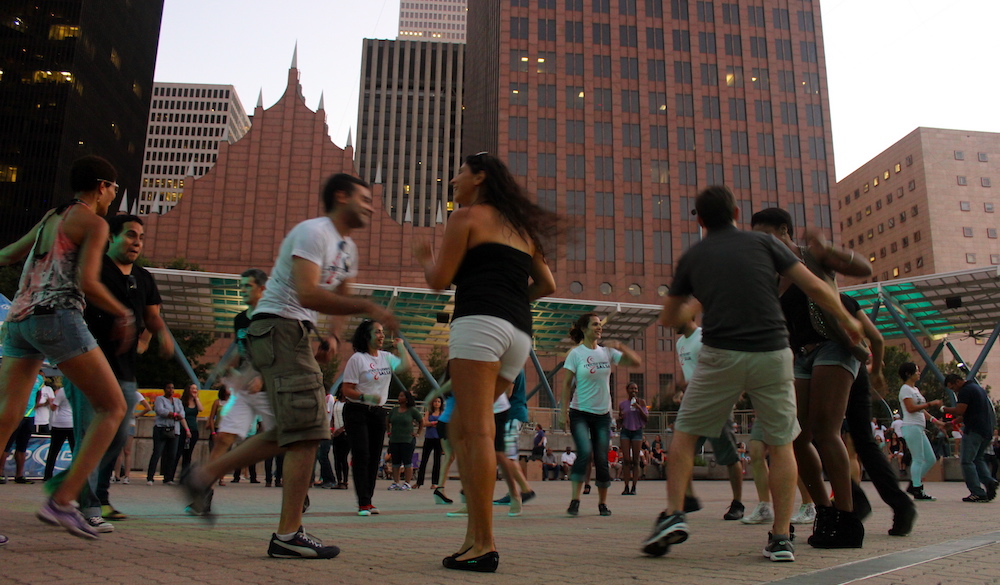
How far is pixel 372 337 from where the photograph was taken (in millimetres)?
6836

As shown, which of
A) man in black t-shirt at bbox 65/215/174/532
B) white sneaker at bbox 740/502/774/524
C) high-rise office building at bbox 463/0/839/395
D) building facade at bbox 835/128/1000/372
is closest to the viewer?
man in black t-shirt at bbox 65/215/174/532

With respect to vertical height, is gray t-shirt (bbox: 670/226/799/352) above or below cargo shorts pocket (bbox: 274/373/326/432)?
above

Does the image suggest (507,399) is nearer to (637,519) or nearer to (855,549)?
(637,519)

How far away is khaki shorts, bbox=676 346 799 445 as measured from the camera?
3549 mm

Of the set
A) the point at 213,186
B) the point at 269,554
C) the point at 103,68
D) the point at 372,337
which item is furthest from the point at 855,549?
the point at 103,68

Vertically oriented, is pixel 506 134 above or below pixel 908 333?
above

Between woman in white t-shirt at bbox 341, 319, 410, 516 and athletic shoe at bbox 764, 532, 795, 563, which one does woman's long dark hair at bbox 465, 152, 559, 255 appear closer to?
athletic shoe at bbox 764, 532, 795, 563

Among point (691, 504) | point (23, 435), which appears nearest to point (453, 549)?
point (691, 504)

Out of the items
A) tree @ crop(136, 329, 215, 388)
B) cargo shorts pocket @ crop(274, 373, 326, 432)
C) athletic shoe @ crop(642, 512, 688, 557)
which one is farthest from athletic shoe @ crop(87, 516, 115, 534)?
tree @ crop(136, 329, 215, 388)

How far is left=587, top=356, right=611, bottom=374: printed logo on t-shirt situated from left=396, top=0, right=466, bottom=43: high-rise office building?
191 m

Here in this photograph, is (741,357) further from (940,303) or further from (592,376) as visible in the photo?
(940,303)

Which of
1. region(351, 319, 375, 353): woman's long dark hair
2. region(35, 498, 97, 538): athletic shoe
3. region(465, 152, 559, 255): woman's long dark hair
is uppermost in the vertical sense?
region(465, 152, 559, 255): woman's long dark hair

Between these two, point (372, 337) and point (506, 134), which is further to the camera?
point (506, 134)

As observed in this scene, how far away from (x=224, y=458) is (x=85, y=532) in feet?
2.46
